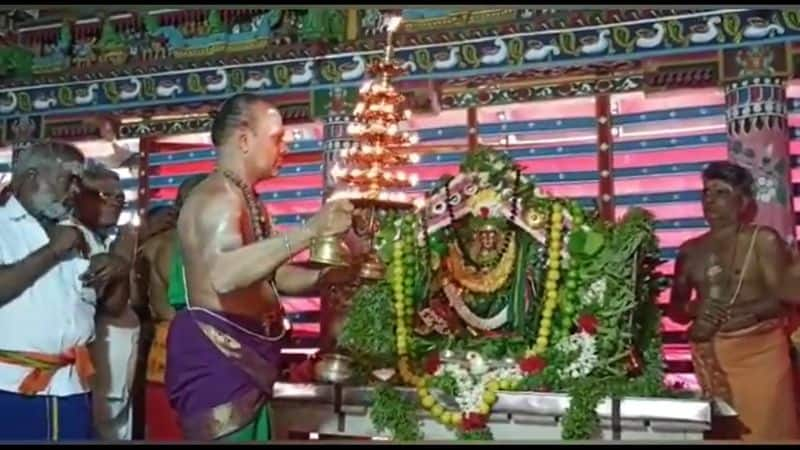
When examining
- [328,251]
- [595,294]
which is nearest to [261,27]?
[595,294]

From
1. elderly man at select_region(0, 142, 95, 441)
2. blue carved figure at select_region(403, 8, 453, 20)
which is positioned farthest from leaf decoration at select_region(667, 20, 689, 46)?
elderly man at select_region(0, 142, 95, 441)

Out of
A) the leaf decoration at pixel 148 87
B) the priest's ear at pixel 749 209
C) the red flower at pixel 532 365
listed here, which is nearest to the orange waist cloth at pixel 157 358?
the red flower at pixel 532 365

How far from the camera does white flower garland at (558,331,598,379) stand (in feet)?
8.75

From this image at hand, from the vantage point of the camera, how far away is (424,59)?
14.6ft

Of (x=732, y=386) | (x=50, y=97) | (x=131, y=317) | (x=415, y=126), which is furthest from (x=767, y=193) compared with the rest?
(x=50, y=97)

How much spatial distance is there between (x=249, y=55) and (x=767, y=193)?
7.55 ft

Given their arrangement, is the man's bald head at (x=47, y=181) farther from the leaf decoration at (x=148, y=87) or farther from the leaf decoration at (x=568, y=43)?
the leaf decoration at (x=148, y=87)

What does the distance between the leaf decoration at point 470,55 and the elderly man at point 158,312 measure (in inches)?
57.9

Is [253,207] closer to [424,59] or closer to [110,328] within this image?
[110,328]

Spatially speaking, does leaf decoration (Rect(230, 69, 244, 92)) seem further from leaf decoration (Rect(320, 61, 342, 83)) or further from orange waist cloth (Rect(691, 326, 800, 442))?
orange waist cloth (Rect(691, 326, 800, 442))

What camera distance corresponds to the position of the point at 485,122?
464cm

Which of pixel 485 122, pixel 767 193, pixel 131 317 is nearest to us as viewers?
pixel 131 317

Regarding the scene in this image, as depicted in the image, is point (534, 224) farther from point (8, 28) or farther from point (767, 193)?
point (8, 28)

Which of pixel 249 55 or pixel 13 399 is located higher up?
pixel 249 55
